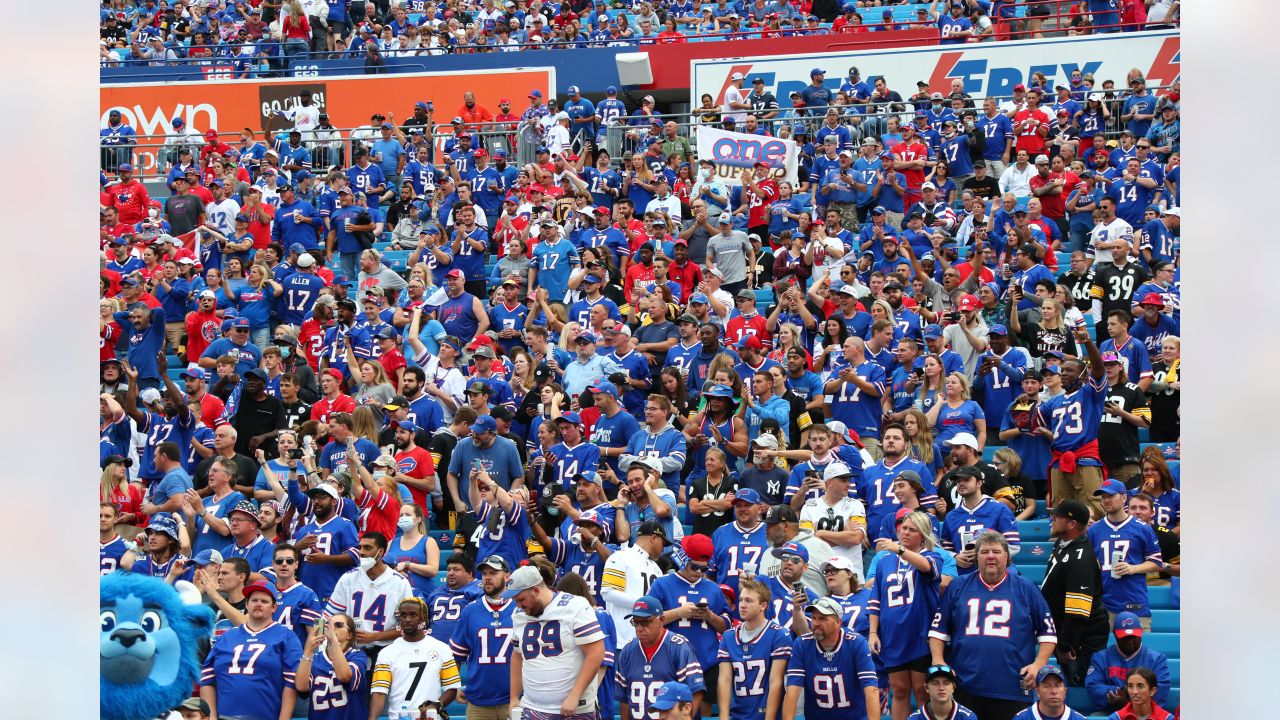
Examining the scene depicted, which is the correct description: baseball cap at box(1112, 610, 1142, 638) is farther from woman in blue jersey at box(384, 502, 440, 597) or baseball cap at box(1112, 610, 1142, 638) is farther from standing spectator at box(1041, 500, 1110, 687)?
woman in blue jersey at box(384, 502, 440, 597)

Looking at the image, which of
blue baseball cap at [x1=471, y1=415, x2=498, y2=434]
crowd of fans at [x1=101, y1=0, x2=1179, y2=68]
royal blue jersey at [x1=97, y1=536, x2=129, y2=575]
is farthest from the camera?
crowd of fans at [x1=101, y1=0, x2=1179, y2=68]

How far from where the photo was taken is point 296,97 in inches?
984

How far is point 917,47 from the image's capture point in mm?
22797

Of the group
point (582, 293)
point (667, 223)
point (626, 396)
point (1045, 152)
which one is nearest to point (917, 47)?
point (1045, 152)

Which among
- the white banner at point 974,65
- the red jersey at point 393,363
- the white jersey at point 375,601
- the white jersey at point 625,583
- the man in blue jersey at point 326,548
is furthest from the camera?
the white banner at point 974,65

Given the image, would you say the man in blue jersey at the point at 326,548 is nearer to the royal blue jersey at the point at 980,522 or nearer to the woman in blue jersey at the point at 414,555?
the woman in blue jersey at the point at 414,555

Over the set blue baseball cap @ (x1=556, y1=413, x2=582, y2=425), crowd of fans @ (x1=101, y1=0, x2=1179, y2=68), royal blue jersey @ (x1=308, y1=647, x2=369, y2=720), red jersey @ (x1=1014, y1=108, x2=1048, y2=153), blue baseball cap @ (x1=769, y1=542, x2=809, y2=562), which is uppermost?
crowd of fans @ (x1=101, y1=0, x2=1179, y2=68)

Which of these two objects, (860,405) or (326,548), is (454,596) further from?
(860,405)

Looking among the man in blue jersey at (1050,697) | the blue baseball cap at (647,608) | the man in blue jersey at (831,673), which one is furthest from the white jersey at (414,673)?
the man in blue jersey at (1050,697)

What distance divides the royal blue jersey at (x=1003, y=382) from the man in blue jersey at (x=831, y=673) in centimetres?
428

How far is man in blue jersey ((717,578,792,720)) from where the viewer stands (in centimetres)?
802

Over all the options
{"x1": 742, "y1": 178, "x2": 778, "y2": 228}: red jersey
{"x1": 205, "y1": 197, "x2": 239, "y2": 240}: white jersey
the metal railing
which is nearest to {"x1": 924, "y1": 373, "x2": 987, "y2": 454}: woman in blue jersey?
{"x1": 742, "y1": 178, "x2": 778, "y2": 228}: red jersey

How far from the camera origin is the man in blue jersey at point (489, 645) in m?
8.34

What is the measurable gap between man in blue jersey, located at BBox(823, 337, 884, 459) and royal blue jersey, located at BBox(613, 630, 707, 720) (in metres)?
3.94
